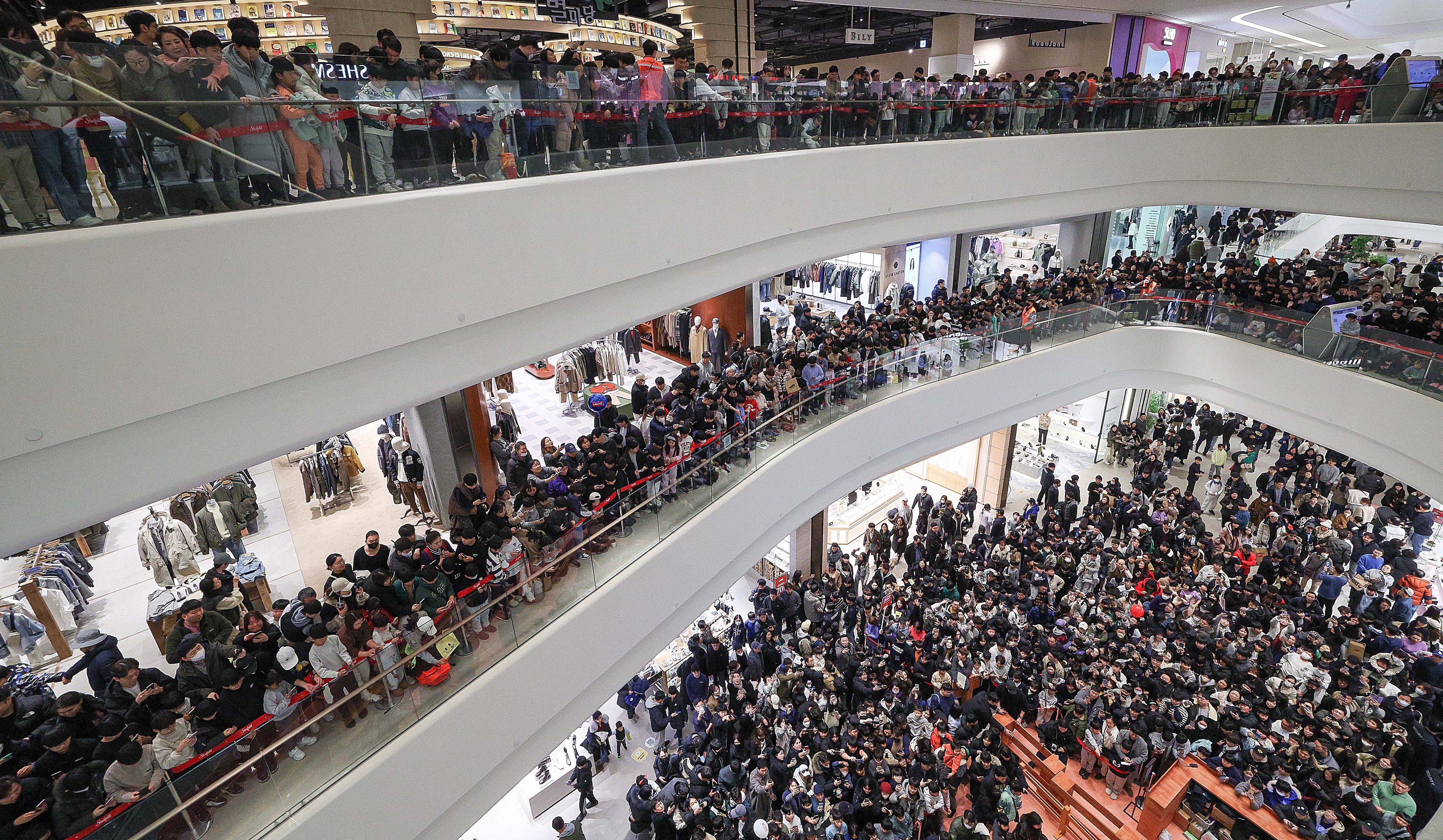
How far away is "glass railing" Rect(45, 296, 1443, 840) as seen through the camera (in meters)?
4.12

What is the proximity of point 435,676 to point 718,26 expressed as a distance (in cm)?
1162

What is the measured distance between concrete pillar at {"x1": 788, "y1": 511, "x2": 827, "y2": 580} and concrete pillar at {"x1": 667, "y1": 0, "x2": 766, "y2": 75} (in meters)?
8.58

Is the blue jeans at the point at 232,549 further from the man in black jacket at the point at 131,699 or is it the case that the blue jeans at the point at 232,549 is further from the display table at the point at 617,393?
the display table at the point at 617,393

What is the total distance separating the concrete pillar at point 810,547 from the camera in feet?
43.7

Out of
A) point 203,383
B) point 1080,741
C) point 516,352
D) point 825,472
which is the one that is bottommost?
point 1080,741

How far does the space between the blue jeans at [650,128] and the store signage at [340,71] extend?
2656 mm

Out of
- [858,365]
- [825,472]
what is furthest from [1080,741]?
[858,365]

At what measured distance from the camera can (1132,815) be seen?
28.7 feet

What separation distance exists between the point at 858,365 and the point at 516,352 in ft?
19.7

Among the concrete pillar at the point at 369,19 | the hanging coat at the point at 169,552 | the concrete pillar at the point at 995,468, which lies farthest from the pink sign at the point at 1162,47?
the hanging coat at the point at 169,552

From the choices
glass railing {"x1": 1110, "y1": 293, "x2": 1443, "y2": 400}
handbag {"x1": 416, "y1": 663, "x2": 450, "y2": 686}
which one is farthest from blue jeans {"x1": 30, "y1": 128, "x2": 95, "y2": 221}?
glass railing {"x1": 1110, "y1": 293, "x2": 1443, "y2": 400}

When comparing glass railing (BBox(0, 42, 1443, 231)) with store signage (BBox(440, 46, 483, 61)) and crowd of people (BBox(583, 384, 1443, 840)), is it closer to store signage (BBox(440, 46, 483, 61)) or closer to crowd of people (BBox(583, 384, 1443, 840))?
store signage (BBox(440, 46, 483, 61))

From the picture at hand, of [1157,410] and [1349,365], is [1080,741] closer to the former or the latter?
[1349,365]

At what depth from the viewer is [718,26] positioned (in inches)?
472
